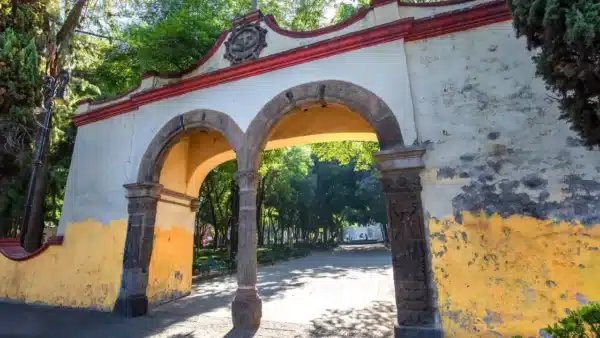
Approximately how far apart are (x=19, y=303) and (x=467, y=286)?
9.04 meters

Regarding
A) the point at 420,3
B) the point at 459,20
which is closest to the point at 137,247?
the point at 420,3

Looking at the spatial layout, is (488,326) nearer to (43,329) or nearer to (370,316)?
(370,316)

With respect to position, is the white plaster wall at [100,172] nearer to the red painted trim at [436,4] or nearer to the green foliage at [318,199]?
the red painted trim at [436,4]

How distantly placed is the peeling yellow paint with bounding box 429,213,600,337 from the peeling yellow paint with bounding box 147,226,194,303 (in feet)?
17.7

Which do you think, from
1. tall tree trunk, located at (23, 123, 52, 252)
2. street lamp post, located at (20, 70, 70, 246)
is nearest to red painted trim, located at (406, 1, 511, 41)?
street lamp post, located at (20, 70, 70, 246)

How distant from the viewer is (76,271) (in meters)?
7.34

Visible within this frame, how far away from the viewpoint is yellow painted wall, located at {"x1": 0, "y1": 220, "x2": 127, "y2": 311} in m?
6.99

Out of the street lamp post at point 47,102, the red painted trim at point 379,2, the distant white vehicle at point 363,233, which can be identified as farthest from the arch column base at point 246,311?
the distant white vehicle at point 363,233

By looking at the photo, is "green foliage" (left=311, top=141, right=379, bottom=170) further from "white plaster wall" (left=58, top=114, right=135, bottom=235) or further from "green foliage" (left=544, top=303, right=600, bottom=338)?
"green foliage" (left=544, top=303, right=600, bottom=338)

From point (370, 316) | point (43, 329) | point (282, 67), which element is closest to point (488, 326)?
point (370, 316)

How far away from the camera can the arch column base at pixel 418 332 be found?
439cm

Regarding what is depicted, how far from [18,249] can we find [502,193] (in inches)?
421

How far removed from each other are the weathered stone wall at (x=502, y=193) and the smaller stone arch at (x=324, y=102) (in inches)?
18.5

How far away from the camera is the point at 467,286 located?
14.6 feet
